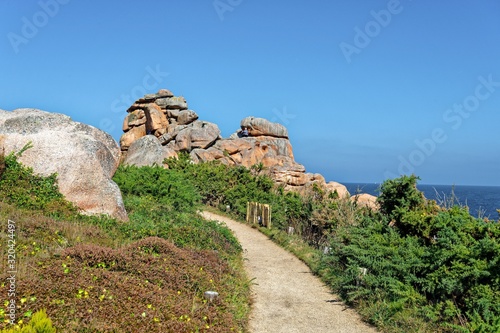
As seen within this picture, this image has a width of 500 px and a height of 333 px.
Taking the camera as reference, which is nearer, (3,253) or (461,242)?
(3,253)

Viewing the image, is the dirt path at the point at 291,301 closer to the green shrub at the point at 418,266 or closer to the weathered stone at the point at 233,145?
the green shrub at the point at 418,266

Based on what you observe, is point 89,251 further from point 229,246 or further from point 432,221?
point 432,221

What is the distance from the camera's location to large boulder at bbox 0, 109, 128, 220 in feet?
45.9

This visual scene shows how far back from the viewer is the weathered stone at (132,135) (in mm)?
46938

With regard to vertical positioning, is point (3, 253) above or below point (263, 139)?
below

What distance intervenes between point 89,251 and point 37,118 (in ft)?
30.6

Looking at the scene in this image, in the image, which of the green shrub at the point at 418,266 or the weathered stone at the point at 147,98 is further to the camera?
the weathered stone at the point at 147,98

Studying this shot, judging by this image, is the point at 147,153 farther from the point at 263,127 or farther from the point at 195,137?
the point at 263,127

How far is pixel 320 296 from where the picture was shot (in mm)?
10539

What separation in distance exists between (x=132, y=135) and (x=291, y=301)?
4031cm

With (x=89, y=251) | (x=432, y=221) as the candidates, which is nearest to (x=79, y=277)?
(x=89, y=251)

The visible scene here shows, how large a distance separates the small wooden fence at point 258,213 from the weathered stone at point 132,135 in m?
27.9

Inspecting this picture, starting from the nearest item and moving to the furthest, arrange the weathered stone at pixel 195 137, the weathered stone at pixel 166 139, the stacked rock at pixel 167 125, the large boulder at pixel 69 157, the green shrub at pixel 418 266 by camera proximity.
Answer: the green shrub at pixel 418 266 → the large boulder at pixel 69 157 → the weathered stone at pixel 195 137 → the stacked rock at pixel 167 125 → the weathered stone at pixel 166 139

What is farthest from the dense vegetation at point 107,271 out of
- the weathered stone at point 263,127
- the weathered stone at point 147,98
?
the weathered stone at point 147,98
